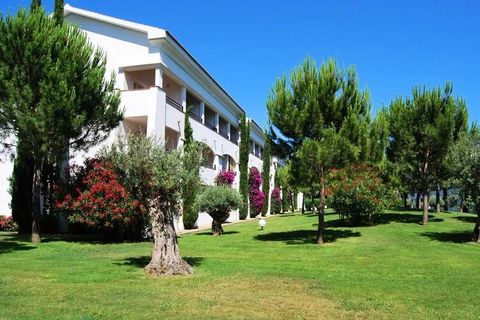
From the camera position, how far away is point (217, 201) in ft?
68.0

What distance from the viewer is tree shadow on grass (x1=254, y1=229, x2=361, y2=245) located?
18578 millimetres

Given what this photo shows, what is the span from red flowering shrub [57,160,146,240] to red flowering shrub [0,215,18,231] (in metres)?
6.91

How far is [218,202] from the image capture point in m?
20.7

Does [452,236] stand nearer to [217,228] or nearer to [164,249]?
[217,228]

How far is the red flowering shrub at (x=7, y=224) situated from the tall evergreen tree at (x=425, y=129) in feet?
66.5

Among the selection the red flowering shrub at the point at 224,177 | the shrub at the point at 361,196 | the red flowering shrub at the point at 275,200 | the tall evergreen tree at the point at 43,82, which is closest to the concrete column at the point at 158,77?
the tall evergreen tree at the point at 43,82

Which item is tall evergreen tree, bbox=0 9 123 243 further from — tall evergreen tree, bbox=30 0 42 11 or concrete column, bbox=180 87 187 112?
concrete column, bbox=180 87 187 112

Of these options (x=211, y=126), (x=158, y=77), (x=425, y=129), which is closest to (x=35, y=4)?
(x=158, y=77)

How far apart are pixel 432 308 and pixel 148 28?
1858 cm

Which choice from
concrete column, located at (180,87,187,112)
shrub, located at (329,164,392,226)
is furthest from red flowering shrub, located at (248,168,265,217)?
shrub, located at (329,164,392,226)

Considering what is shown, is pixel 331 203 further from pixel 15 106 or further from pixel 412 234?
pixel 15 106

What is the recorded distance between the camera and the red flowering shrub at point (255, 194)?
3944cm

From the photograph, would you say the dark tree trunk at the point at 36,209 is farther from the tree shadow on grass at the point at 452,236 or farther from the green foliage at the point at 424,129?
the green foliage at the point at 424,129

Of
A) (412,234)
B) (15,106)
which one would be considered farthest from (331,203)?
(15,106)
